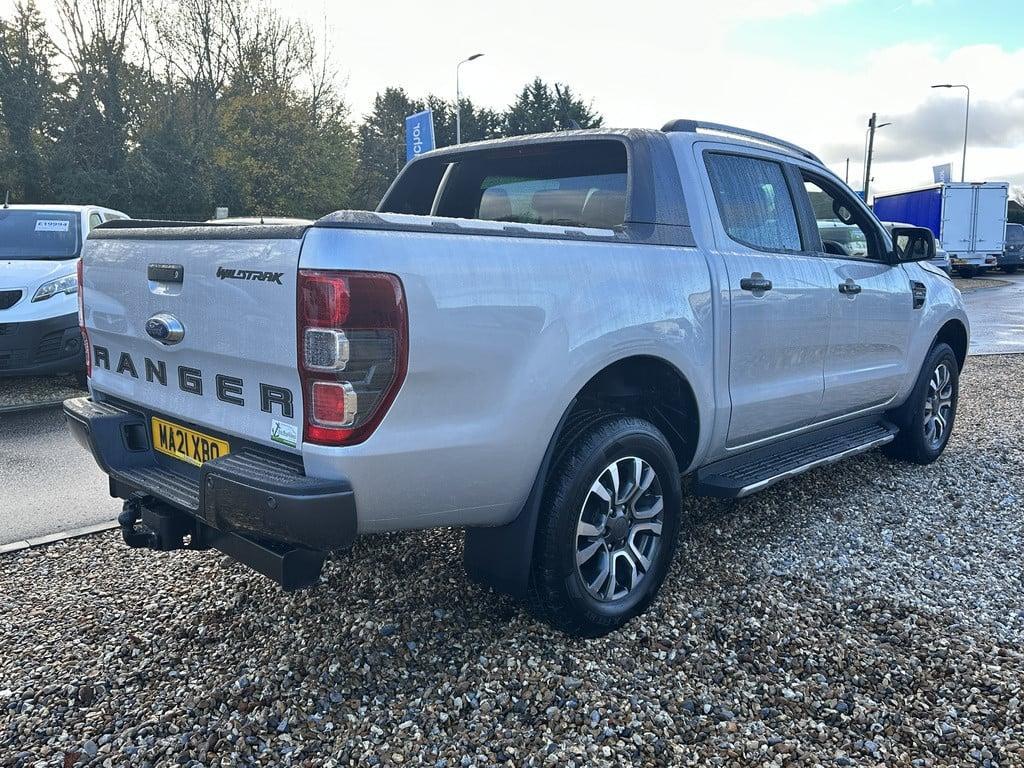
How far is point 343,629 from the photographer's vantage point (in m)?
3.15

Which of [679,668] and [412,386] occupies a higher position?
[412,386]

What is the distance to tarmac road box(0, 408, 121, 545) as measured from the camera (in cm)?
450

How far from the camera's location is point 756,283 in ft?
12.0

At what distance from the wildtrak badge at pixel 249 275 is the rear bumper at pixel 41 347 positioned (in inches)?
222

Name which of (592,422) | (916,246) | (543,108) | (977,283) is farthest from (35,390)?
(543,108)

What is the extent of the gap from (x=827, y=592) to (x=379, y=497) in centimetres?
206

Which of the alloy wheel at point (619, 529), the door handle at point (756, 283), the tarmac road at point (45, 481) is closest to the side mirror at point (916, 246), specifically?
the door handle at point (756, 283)

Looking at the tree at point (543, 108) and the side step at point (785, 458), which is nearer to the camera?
the side step at point (785, 458)

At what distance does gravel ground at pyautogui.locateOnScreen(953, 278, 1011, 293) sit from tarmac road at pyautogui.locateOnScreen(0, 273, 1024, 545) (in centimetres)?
2278

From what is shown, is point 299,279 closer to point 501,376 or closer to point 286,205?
point 501,376

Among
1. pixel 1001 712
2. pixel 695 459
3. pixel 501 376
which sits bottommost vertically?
pixel 1001 712

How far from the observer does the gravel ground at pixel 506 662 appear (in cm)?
251

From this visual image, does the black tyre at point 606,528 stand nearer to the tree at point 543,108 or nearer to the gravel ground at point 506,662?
the gravel ground at point 506,662

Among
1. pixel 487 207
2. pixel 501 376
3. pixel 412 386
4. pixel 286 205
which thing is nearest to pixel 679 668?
pixel 501 376
